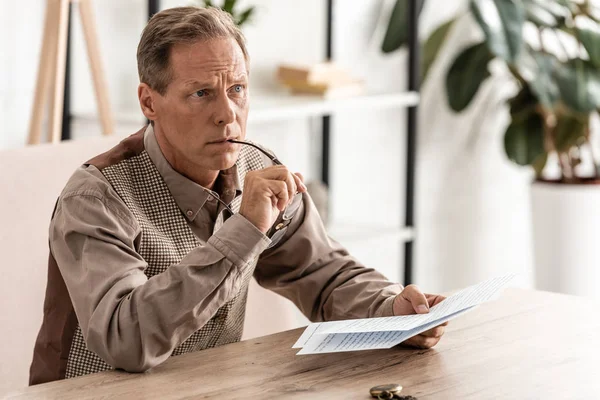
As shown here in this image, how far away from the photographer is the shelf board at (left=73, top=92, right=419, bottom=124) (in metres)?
2.67

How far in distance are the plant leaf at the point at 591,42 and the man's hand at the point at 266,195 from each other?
92.3 inches

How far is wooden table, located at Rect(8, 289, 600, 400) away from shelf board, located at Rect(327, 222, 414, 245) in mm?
1710

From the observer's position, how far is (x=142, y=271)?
4.60ft

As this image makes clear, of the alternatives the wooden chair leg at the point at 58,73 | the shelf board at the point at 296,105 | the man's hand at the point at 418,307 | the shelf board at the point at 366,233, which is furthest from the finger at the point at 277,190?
the shelf board at the point at 366,233

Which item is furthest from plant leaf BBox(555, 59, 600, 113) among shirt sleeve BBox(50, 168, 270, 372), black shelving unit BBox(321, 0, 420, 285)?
shirt sleeve BBox(50, 168, 270, 372)

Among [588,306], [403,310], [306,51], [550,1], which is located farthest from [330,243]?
[550,1]

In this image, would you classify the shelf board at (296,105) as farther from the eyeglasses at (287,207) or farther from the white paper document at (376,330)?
the white paper document at (376,330)

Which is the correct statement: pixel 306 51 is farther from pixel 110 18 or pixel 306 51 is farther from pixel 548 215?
pixel 548 215

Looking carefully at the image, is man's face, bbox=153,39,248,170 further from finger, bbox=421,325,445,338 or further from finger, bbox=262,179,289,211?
finger, bbox=421,325,445,338

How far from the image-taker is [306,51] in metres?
3.35

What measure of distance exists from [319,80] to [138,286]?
5.79 ft

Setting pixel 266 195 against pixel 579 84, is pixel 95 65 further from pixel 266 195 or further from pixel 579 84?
pixel 579 84

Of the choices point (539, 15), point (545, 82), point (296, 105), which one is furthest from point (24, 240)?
point (539, 15)

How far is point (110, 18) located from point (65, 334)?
4.72 feet
